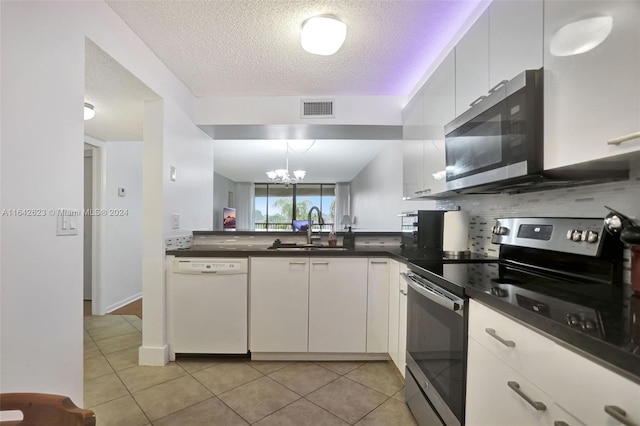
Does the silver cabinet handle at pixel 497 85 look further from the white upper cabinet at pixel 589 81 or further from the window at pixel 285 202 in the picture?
the window at pixel 285 202

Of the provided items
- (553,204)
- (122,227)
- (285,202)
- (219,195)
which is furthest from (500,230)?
(285,202)

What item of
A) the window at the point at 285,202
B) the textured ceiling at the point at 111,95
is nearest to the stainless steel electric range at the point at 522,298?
the textured ceiling at the point at 111,95

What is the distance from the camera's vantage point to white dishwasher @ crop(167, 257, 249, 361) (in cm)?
228

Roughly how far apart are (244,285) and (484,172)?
6.04ft

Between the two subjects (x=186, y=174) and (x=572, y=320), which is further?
(x=186, y=174)

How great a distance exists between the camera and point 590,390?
62 cm

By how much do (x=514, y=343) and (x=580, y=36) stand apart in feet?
3.29

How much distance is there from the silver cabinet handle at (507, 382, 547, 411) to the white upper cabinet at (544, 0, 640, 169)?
28.6 inches

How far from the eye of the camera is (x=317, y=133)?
307cm

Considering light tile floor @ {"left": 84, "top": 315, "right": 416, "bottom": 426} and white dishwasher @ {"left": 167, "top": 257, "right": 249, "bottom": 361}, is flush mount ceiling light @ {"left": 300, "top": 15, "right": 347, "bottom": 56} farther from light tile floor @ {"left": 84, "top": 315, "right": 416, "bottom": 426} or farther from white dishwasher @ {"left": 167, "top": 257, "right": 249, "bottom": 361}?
A: light tile floor @ {"left": 84, "top": 315, "right": 416, "bottom": 426}

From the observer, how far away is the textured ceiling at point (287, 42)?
64.9 inches

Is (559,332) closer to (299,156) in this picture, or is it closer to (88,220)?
(88,220)

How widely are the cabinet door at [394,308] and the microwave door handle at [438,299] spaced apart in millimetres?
507

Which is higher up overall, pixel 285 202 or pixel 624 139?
pixel 285 202
